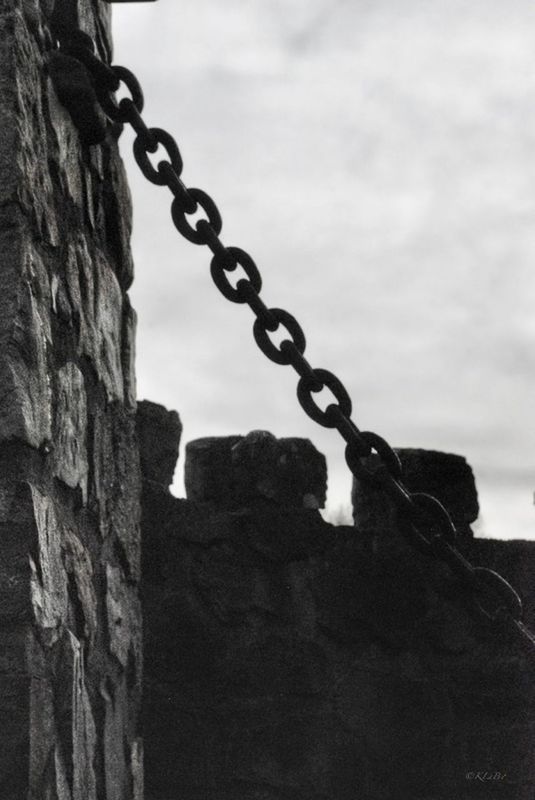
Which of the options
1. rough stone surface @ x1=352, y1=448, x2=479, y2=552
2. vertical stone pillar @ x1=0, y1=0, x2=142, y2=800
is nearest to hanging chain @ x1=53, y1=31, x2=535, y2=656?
vertical stone pillar @ x1=0, y1=0, x2=142, y2=800

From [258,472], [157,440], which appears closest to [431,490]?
[258,472]

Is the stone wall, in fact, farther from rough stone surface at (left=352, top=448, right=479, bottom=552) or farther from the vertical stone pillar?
the vertical stone pillar

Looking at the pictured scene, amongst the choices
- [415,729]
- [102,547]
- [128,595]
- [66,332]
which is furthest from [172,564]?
[66,332]

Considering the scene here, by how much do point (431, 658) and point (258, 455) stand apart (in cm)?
60

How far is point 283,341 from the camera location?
225 cm

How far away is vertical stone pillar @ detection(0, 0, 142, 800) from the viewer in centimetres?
164

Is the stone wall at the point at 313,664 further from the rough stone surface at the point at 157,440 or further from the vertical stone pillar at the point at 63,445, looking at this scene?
the vertical stone pillar at the point at 63,445

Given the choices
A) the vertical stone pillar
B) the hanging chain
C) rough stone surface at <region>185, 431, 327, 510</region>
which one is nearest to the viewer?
the vertical stone pillar

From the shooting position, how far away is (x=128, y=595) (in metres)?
2.43

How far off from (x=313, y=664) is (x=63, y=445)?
0.99m

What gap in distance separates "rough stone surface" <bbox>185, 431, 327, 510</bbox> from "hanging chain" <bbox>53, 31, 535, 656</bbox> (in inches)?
18.7

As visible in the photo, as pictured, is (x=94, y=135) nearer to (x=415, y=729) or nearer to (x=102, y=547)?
(x=102, y=547)

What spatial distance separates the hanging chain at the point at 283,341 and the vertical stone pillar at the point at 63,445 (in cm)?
10

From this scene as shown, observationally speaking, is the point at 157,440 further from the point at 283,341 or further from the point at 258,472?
the point at 283,341
